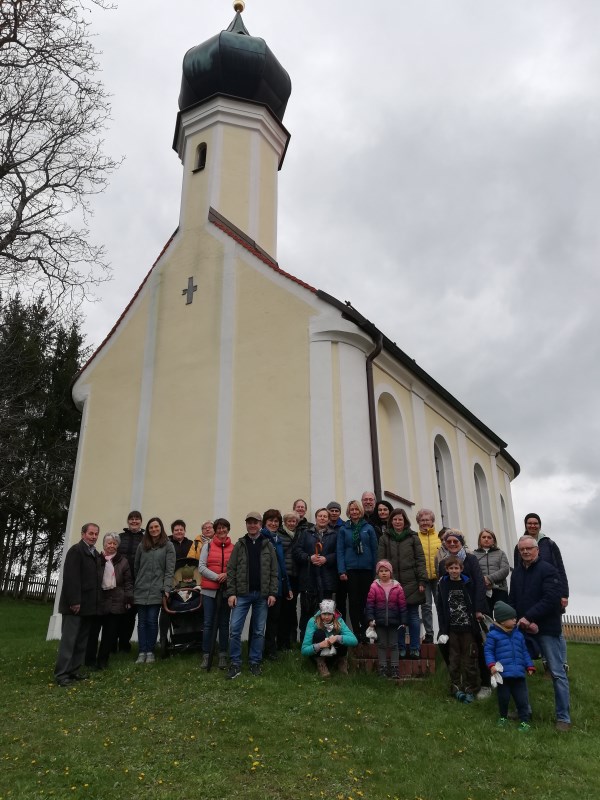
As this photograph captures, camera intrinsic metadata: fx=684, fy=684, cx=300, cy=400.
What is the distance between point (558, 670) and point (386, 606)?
6.06ft

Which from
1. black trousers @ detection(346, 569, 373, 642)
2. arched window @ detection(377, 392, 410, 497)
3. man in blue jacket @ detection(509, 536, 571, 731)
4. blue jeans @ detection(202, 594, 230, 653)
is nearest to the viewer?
man in blue jacket @ detection(509, 536, 571, 731)

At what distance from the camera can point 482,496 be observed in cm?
1997

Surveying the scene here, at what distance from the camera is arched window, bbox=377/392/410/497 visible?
13789 mm

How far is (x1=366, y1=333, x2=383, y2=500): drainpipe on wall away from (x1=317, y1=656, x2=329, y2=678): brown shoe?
163 inches

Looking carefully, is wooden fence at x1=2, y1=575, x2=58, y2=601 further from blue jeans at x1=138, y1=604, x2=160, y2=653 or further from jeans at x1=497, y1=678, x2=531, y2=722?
jeans at x1=497, y1=678, x2=531, y2=722

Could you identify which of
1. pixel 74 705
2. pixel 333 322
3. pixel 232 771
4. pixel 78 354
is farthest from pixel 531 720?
pixel 78 354

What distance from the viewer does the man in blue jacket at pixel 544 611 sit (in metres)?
6.61

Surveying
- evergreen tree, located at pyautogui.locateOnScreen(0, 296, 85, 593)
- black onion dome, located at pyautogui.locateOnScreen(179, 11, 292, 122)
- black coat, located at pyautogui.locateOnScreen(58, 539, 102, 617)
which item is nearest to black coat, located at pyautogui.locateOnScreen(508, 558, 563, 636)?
black coat, located at pyautogui.locateOnScreen(58, 539, 102, 617)

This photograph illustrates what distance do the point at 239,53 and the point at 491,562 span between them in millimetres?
13822

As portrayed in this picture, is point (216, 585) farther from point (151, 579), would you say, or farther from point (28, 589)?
point (28, 589)

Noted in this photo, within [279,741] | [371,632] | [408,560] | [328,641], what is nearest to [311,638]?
[328,641]

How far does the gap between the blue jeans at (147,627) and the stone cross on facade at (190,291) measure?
706 centimetres

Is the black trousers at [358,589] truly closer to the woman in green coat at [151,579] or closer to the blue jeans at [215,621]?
the blue jeans at [215,621]

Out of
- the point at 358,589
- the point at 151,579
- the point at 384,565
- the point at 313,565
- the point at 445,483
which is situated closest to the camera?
the point at 384,565
